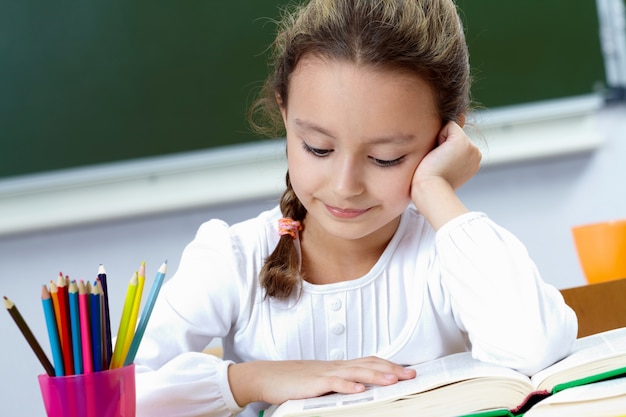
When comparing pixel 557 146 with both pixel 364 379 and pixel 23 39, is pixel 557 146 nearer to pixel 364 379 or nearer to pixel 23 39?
pixel 23 39

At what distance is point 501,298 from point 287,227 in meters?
0.35

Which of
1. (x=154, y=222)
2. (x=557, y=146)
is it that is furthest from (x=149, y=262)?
(x=557, y=146)

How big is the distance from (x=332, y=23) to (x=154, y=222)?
1.45 meters

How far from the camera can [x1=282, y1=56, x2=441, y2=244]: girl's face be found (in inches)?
41.9

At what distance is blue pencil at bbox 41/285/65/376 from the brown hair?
458 mm

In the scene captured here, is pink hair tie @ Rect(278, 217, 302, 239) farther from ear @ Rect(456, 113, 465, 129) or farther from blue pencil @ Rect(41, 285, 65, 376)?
blue pencil @ Rect(41, 285, 65, 376)

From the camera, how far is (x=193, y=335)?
119 cm

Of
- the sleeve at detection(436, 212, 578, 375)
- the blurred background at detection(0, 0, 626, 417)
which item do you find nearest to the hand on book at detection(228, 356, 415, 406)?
the sleeve at detection(436, 212, 578, 375)

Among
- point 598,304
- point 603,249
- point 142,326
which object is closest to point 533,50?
point 603,249

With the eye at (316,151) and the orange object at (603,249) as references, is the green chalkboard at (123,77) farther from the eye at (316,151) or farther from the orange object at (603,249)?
the eye at (316,151)

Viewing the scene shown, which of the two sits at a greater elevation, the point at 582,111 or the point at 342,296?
the point at 582,111

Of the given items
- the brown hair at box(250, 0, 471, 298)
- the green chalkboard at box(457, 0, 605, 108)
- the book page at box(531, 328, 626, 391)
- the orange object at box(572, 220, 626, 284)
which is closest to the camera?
the book page at box(531, 328, 626, 391)

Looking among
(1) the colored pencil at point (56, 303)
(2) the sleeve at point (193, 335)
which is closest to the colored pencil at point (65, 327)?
(1) the colored pencil at point (56, 303)

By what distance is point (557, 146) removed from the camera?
259 centimetres
